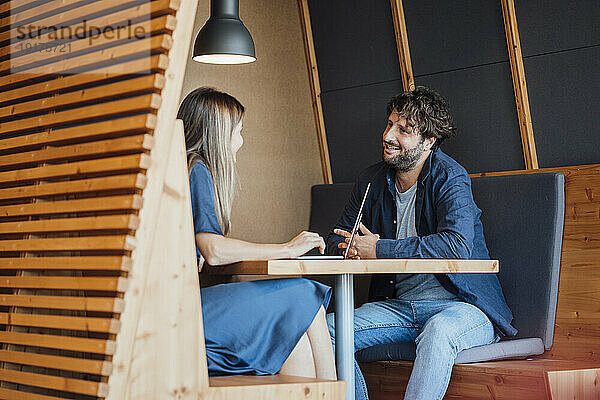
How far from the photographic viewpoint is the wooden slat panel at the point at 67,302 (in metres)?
1.82

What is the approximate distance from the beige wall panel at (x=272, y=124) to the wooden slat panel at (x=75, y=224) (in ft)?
7.63

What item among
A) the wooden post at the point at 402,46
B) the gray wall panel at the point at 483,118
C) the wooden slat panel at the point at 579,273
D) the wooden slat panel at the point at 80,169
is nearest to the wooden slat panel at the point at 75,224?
the wooden slat panel at the point at 80,169

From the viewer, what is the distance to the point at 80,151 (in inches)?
77.8

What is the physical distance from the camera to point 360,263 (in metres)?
2.36

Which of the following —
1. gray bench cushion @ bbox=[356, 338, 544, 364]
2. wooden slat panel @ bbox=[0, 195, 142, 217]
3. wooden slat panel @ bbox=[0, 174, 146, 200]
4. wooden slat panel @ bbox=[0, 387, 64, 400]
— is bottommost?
gray bench cushion @ bbox=[356, 338, 544, 364]

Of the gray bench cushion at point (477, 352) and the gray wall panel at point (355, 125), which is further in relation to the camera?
the gray wall panel at point (355, 125)

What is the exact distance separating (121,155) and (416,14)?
269 cm

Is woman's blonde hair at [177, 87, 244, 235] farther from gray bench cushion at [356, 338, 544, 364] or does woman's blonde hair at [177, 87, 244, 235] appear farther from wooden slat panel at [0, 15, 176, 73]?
gray bench cushion at [356, 338, 544, 364]

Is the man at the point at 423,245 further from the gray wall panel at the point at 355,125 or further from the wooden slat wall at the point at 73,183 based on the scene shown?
the wooden slat wall at the point at 73,183

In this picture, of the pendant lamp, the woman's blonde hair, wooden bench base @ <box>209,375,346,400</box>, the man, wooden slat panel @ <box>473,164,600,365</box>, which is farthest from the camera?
the pendant lamp

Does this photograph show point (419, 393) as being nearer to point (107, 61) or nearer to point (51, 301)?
point (51, 301)

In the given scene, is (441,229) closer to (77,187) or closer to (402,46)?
(402,46)

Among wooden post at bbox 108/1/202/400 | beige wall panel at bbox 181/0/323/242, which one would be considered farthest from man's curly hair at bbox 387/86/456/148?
wooden post at bbox 108/1/202/400

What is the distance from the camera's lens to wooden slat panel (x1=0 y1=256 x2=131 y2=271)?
6.01ft
